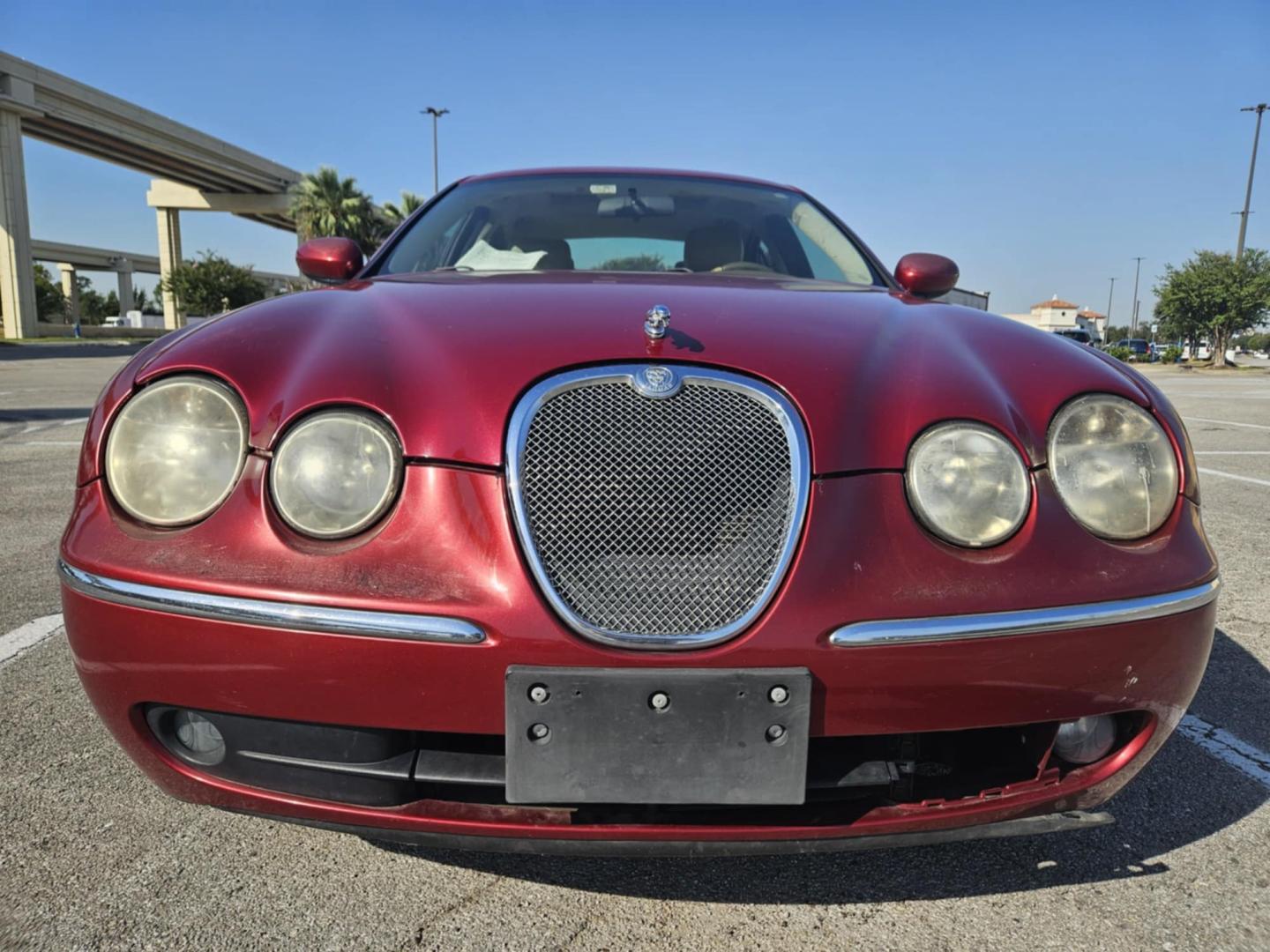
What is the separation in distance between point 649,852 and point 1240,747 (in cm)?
165

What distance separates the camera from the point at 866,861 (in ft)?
5.20

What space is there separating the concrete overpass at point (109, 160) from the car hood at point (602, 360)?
38230 millimetres

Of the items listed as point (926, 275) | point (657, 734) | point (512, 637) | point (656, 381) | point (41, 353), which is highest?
point (926, 275)

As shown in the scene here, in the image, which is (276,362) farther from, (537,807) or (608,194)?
(608,194)

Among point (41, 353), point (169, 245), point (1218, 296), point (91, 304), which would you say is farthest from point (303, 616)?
point (91, 304)

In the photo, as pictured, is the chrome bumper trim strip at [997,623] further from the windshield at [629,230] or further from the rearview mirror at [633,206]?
the rearview mirror at [633,206]

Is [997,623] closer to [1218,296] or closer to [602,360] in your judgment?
[602,360]

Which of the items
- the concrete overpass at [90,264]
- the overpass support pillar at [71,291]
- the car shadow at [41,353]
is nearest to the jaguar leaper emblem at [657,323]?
the car shadow at [41,353]

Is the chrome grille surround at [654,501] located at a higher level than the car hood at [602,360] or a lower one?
lower

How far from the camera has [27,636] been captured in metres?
2.65

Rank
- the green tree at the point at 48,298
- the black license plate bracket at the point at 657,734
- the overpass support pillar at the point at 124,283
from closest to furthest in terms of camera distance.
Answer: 1. the black license plate bracket at the point at 657,734
2. the green tree at the point at 48,298
3. the overpass support pillar at the point at 124,283

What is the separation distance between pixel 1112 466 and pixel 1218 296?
41.1 m

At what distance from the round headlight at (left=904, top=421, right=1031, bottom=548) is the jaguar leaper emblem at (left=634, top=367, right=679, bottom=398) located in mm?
372

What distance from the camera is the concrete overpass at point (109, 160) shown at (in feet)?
104
